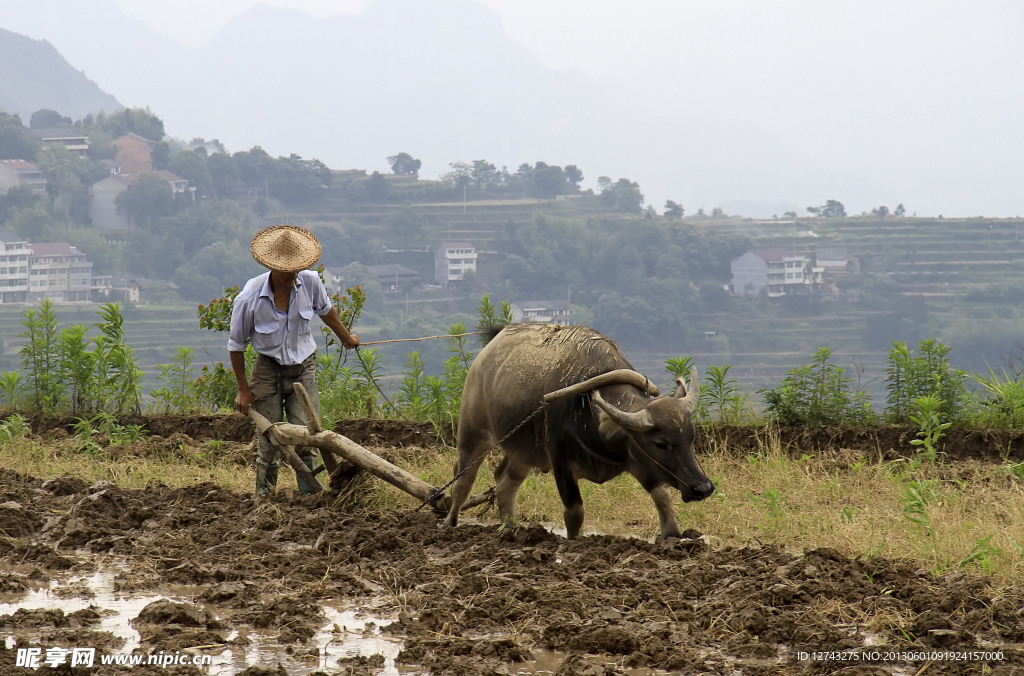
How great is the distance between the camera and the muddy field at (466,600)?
14.7 ft

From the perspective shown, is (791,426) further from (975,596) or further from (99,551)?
(99,551)

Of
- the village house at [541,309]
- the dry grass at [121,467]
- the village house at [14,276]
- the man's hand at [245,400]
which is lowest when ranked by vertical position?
the village house at [541,309]

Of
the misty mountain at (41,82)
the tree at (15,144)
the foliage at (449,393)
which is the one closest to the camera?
the foliage at (449,393)

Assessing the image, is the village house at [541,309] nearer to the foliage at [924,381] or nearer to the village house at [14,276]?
the village house at [14,276]

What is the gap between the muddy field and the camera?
447cm

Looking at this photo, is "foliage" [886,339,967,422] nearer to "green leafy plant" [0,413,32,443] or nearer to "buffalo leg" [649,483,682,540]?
"buffalo leg" [649,483,682,540]

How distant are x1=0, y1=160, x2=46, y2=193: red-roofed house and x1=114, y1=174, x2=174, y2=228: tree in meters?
7.11

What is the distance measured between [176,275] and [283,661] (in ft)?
208

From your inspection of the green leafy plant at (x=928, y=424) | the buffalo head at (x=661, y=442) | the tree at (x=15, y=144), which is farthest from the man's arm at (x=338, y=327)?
the tree at (x=15, y=144)

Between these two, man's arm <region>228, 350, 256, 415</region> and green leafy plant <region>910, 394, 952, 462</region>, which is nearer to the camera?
man's arm <region>228, 350, 256, 415</region>

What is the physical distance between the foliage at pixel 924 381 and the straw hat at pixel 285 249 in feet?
17.6

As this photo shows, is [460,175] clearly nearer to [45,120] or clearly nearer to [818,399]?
[45,120]

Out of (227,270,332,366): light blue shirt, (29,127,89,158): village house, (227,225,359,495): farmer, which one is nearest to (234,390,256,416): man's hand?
(227,225,359,495): farmer

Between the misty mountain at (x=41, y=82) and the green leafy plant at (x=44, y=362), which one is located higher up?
the misty mountain at (x=41, y=82)
